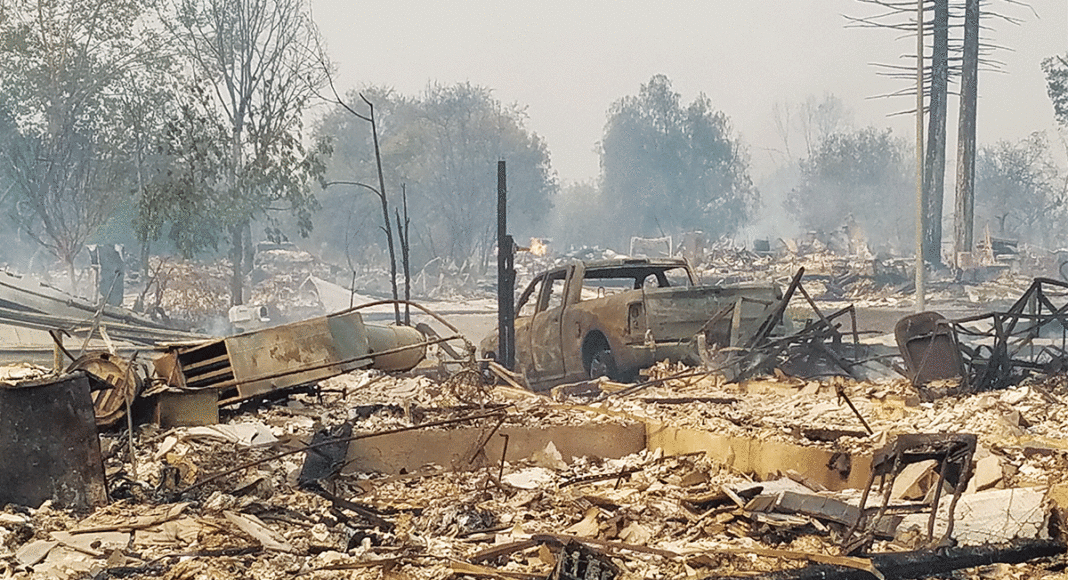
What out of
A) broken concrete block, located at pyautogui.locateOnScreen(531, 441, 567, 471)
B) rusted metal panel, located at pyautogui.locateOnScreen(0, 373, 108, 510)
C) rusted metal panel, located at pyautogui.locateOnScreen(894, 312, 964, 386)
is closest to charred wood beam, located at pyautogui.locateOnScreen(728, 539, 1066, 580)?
broken concrete block, located at pyautogui.locateOnScreen(531, 441, 567, 471)

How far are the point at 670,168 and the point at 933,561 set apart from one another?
59055mm

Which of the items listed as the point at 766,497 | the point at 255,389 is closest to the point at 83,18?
the point at 255,389

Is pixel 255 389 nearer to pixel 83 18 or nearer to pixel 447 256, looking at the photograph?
pixel 83 18

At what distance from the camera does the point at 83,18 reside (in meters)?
27.1

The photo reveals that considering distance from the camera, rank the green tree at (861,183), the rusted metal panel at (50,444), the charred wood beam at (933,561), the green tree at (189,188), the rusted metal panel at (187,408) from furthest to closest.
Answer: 1. the green tree at (861,183)
2. the green tree at (189,188)
3. the rusted metal panel at (187,408)
4. the rusted metal panel at (50,444)
5. the charred wood beam at (933,561)

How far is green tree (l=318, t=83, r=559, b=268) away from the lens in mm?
49531

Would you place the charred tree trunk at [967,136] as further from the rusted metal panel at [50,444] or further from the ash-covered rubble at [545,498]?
the rusted metal panel at [50,444]

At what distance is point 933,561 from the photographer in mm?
4484

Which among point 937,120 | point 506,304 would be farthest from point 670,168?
point 506,304

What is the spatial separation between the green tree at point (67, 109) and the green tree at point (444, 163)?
1924 cm

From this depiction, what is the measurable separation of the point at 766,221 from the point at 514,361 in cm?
7743

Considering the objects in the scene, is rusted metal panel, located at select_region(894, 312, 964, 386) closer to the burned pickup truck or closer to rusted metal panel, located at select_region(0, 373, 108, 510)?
the burned pickup truck

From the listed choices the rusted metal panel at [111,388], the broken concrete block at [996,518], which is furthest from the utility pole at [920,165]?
the rusted metal panel at [111,388]

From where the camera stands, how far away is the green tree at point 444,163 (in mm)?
49531
